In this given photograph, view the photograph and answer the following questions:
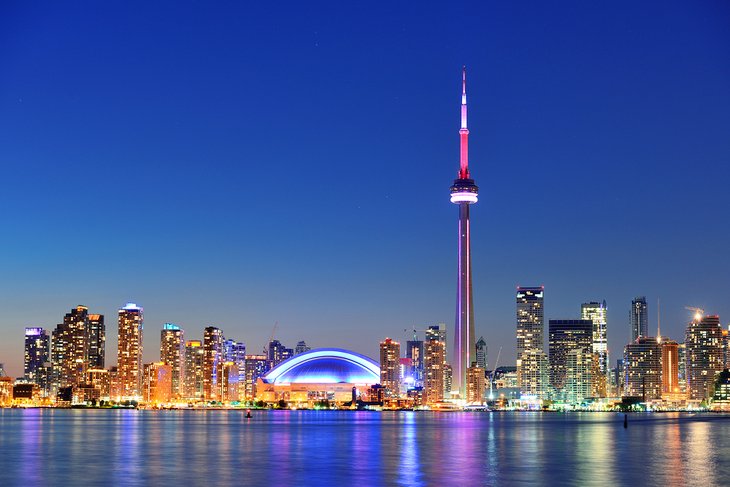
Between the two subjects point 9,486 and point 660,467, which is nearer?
point 9,486

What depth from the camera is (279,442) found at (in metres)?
107

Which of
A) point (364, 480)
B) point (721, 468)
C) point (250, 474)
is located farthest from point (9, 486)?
point (721, 468)

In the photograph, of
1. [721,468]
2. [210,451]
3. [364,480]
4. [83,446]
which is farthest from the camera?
[83,446]

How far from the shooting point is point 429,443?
104 m

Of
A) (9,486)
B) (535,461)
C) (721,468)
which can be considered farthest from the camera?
(535,461)

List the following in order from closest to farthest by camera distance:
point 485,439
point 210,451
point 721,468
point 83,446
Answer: point 721,468, point 210,451, point 83,446, point 485,439

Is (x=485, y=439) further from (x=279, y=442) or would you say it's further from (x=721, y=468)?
(x=721, y=468)

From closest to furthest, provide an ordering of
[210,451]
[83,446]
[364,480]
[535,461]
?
[364,480] → [535,461] → [210,451] → [83,446]

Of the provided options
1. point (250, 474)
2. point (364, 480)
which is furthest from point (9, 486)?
point (364, 480)

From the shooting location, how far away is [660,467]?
72.5 metres

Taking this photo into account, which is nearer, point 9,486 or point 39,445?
point 9,486

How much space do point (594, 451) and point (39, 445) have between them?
5267 centimetres

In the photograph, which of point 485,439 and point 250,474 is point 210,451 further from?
point 485,439

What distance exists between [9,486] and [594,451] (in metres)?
53.6
